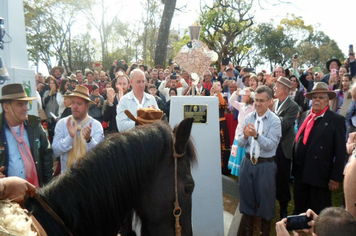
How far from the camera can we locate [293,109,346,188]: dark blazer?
14.1 ft

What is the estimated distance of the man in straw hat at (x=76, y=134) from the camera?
158 inches

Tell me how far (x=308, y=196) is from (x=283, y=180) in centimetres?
62

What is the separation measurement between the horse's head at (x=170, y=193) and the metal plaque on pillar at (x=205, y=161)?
232 centimetres

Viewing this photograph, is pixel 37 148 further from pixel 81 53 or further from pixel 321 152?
pixel 81 53

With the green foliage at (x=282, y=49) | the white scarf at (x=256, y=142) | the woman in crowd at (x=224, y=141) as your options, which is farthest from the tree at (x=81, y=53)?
the white scarf at (x=256, y=142)

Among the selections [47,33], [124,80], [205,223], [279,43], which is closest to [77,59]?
[47,33]

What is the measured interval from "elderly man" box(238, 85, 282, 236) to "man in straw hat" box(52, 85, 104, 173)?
6.87ft

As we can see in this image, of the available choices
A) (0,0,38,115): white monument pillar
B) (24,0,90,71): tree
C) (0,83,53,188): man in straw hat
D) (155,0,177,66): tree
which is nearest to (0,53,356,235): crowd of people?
(0,83,53,188): man in straw hat

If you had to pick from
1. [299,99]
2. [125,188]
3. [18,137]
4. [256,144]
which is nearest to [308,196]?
[256,144]

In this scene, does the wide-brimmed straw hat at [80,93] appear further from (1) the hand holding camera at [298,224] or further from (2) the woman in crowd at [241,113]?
(2) the woman in crowd at [241,113]

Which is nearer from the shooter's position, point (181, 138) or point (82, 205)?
point (82, 205)

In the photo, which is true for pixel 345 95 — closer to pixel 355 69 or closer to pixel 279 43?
pixel 355 69

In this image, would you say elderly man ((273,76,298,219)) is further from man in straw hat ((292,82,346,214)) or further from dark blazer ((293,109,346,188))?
dark blazer ((293,109,346,188))

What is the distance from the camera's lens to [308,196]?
477cm
